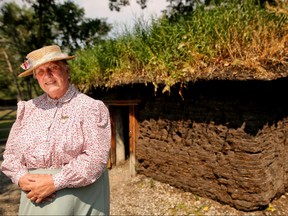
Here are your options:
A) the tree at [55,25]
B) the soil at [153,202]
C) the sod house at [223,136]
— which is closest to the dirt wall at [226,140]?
the sod house at [223,136]

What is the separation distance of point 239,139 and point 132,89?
292 cm

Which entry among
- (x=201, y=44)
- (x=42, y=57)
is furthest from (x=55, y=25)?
(x=42, y=57)

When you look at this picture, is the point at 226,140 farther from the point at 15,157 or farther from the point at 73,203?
the point at 15,157

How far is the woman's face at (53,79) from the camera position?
72.2 inches

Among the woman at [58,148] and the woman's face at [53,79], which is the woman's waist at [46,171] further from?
the woman's face at [53,79]

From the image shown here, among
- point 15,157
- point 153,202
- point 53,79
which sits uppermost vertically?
point 53,79

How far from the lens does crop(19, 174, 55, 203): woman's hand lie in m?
1.62

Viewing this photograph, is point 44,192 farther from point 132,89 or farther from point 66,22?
point 66,22

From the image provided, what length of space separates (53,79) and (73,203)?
851mm

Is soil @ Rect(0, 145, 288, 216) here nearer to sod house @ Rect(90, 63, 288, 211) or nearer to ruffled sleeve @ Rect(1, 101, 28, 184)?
sod house @ Rect(90, 63, 288, 211)

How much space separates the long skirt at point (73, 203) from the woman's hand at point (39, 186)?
67 millimetres

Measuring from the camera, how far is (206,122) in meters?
4.89

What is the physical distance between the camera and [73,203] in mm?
1720

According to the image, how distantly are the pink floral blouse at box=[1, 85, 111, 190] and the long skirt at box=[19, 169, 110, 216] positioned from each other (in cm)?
10
